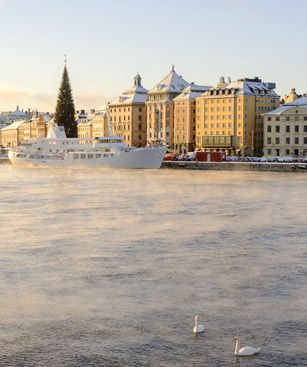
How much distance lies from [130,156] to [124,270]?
9854 centimetres

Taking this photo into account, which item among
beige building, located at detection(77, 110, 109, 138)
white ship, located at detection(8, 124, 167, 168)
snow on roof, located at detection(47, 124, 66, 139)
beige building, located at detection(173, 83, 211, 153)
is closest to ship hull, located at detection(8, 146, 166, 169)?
white ship, located at detection(8, 124, 167, 168)

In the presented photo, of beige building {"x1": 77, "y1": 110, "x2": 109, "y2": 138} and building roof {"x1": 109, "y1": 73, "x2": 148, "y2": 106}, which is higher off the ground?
building roof {"x1": 109, "y1": 73, "x2": 148, "y2": 106}

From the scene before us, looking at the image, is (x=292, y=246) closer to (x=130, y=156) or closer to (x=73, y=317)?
(x=73, y=317)

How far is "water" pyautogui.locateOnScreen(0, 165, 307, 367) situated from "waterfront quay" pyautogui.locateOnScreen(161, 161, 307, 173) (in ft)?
225

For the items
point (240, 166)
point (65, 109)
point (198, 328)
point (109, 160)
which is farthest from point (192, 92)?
point (198, 328)

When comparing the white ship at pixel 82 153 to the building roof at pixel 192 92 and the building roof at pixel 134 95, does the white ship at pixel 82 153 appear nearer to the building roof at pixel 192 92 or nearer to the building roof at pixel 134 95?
the building roof at pixel 192 92

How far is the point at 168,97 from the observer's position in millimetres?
158875

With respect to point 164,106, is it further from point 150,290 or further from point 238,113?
point 150,290

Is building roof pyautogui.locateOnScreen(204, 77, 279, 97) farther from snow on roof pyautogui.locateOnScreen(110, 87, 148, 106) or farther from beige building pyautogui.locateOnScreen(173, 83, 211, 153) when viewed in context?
snow on roof pyautogui.locateOnScreen(110, 87, 148, 106)

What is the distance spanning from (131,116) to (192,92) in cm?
2188

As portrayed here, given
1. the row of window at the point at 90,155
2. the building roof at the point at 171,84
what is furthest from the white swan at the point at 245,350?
the building roof at the point at 171,84

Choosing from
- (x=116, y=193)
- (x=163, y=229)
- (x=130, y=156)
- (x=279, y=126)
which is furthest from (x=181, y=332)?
(x=279, y=126)

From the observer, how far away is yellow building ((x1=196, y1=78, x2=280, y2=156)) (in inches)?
5384

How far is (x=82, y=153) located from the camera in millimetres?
126375
